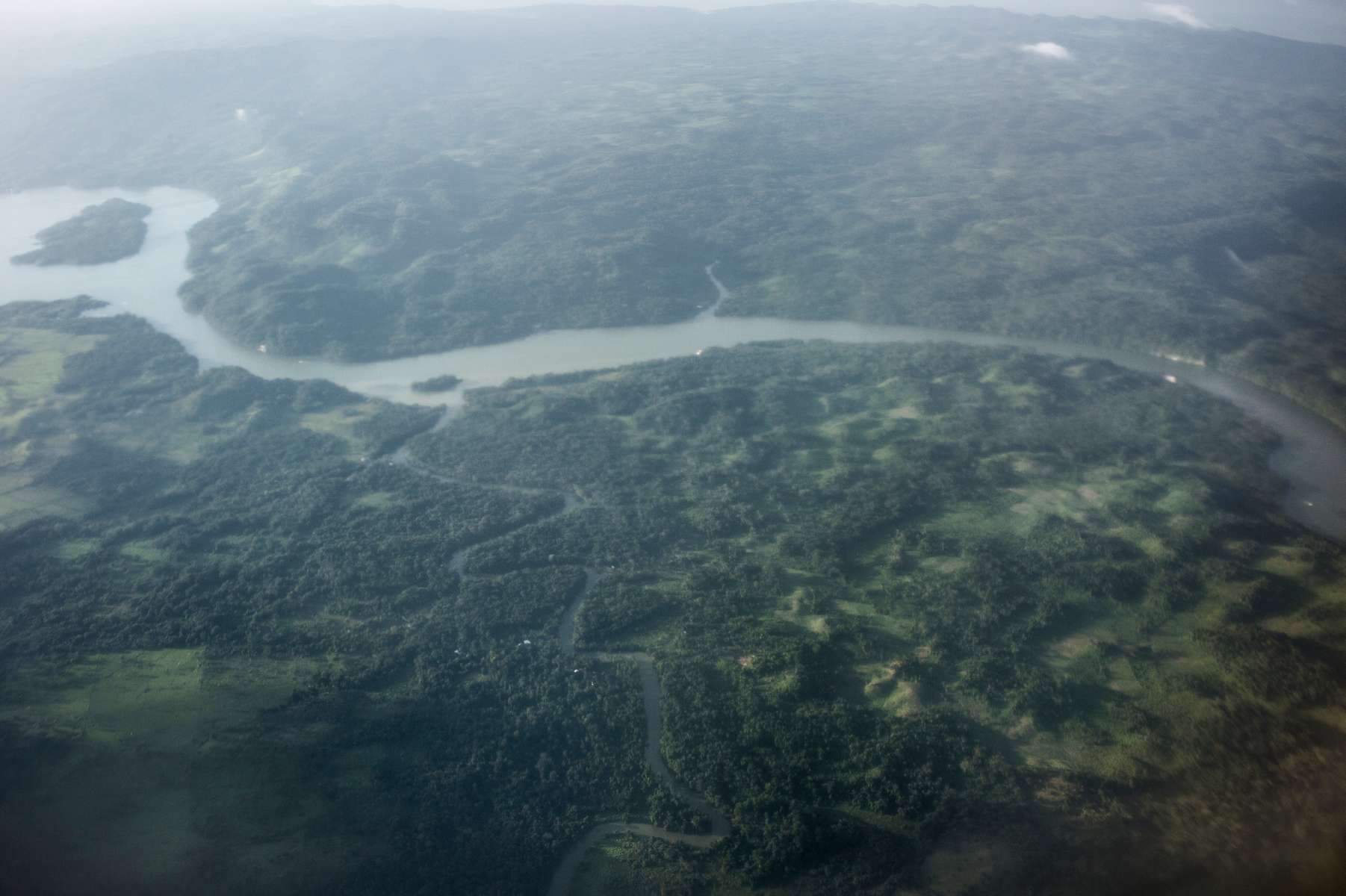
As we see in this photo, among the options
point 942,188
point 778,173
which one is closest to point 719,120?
point 778,173

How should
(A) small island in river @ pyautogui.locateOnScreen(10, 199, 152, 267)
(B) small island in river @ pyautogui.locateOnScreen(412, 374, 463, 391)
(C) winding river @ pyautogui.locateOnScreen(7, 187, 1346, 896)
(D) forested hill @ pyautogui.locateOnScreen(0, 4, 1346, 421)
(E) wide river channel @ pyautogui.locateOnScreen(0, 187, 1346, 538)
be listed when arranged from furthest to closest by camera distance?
(A) small island in river @ pyautogui.locateOnScreen(10, 199, 152, 267) < (D) forested hill @ pyautogui.locateOnScreen(0, 4, 1346, 421) < (B) small island in river @ pyautogui.locateOnScreen(412, 374, 463, 391) < (E) wide river channel @ pyautogui.locateOnScreen(0, 187, 1346, 538) < (C) winding river @ pyautogui.locateOnScreen(7, 187, 1346, 896)

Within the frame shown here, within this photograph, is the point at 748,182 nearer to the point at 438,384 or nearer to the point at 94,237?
the point at 438,384

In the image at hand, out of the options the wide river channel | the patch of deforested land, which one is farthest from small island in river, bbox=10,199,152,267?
the patch of deforested land

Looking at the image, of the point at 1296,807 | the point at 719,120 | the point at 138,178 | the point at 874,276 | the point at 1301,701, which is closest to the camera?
the point at 1296,807

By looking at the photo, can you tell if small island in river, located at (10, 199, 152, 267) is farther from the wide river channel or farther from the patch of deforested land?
the patch of deforested land

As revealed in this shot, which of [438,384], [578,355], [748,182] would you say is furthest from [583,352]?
[748,182]

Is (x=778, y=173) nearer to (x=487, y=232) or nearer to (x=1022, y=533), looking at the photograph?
(x=487, y=232)

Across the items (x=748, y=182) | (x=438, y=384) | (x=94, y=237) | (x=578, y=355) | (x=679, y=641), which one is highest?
(x=748, y=182)
